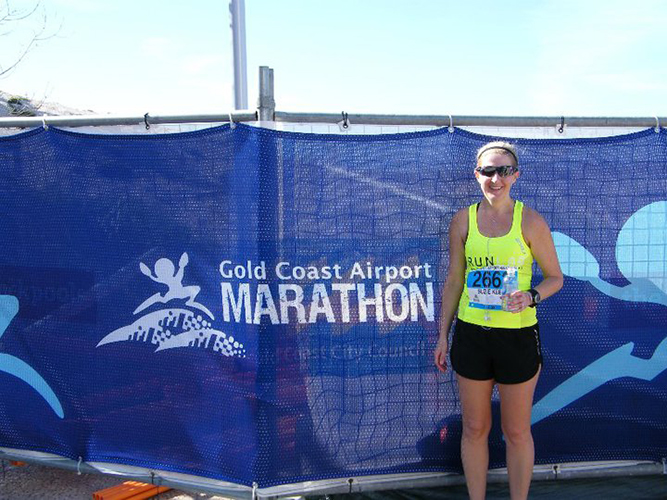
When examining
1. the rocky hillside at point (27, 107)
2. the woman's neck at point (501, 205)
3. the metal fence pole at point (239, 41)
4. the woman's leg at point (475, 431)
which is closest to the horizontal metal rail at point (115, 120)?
the woman's neck at point (501, 205)

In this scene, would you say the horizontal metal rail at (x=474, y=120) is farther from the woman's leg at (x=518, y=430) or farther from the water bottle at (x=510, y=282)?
the woman's leg at (x=518, y=430)

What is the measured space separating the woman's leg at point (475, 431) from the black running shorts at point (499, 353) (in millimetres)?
72

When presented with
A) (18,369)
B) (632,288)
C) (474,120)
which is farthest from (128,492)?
(632,288)

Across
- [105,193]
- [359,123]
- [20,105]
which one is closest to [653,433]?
[359,123]

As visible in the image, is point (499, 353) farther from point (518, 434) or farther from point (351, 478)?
point (351, 478)

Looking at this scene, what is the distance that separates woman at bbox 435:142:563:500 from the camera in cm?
300

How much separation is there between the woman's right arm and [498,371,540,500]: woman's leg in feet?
1.20

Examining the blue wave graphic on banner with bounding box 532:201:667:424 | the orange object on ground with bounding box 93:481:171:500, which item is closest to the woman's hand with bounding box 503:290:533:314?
the blue wave graphic on banner with bounding box 532:201:667:424

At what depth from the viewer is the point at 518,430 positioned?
314cm

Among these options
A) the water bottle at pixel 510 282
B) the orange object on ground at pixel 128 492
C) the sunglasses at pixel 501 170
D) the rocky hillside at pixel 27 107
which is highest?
the rocky hillside at pixel 27 107

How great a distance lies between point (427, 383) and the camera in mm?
3449

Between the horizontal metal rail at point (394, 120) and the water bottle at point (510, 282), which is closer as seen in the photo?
the water bottle at point (510, 282)

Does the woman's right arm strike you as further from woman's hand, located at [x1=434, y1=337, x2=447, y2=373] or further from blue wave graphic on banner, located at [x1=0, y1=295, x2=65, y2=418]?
blue wave graphic on banner, located at [x1=0, y1=295, x2=65, y2=418]

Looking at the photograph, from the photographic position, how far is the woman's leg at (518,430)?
10.1 ft
